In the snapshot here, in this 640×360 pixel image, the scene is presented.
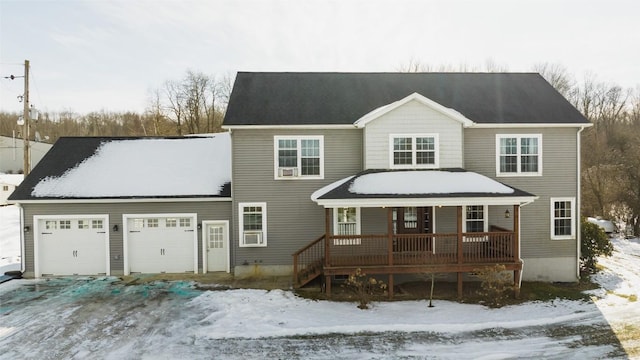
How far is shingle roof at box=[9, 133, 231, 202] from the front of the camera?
14.6 m

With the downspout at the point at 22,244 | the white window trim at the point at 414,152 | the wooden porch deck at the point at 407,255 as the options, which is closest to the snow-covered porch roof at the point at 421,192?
the white window trim at the point at 414,152

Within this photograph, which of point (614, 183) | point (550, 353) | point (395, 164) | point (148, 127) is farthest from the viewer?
point (148, 127)

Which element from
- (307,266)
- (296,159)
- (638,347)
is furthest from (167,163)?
(638,347)

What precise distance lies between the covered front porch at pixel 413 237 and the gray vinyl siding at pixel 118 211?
3882 millimetres

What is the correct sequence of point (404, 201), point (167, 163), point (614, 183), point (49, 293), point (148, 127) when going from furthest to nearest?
point (148, 127), point (614, 183), point (167, 163), point (49, 293), point (404, 201)

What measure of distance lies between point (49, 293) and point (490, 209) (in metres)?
15.8

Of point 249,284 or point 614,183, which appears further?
point 614,183

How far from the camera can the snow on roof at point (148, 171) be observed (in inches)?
577

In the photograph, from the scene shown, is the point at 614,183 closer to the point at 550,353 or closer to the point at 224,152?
the point at 550,353

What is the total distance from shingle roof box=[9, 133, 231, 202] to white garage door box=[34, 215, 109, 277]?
1.05 m

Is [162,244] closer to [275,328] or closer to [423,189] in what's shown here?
[275,328]

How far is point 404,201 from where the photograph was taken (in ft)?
38.6

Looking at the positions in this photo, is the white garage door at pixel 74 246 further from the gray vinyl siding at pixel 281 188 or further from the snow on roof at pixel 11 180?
the snow on roof at pixel 11 180

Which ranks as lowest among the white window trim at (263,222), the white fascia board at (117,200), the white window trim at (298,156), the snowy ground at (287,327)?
the snowy ground at (287,327)
